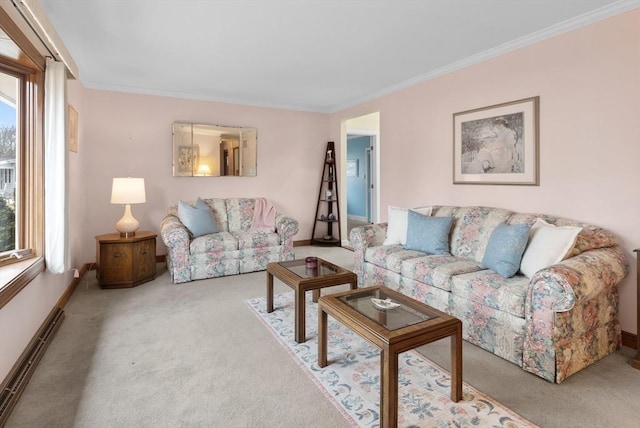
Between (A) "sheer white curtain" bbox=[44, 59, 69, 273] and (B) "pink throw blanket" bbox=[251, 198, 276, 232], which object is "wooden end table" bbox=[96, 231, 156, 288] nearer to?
(A) "sheer white curtain" bbox=[44, 59, 69, 273]

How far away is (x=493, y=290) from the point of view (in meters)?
2.30

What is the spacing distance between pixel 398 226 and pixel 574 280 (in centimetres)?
189

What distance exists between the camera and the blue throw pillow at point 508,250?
2.49 m

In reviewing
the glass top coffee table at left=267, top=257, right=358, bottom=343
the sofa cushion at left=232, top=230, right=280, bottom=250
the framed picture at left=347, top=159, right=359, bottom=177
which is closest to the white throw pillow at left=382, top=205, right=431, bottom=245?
the glass top coffee table at left=267, top=257, right=358, bottom=343

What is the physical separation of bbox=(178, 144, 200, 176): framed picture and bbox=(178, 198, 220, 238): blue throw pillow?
78 cm

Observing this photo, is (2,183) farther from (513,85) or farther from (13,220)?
(513,85)

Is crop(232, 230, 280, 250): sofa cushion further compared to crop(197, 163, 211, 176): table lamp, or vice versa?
crop(197, 163, 211, 176): table lamp

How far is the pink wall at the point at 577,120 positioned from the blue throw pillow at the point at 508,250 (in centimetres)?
64

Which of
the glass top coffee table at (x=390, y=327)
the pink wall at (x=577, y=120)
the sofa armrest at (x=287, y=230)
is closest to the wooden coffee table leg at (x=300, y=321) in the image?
the glass top coffee table at (x=390, y=327)

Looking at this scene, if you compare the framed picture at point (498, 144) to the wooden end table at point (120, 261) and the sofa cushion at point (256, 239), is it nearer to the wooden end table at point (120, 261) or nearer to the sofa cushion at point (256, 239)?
the sofa cushion at point (256, 239)

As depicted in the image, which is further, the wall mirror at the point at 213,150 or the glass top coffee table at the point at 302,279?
the wall mirror at the point at 213,150

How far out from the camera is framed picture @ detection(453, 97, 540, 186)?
10.1 ft

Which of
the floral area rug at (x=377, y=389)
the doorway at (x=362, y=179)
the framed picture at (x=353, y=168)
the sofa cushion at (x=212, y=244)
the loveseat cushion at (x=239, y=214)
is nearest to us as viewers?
the floral area rug at (x=377, y=389)

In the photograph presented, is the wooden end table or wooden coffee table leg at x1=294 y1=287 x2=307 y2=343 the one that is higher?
the wooden end table
